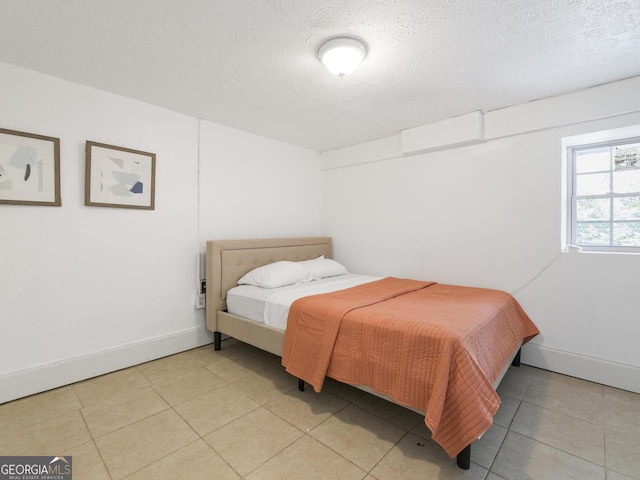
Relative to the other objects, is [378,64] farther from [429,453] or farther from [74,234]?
[74,234]

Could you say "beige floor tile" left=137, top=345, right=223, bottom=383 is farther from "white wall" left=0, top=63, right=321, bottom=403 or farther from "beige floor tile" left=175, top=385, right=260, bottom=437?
"beige floor tile" left=175, top=385, right=260, bottom=437

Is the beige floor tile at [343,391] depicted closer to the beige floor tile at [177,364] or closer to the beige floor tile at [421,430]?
the beige floor tile at [421,430]

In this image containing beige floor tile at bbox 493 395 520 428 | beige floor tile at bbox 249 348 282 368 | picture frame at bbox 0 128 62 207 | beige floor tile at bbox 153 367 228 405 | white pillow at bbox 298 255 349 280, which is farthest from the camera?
white pillow at bbox 298 255 349 280

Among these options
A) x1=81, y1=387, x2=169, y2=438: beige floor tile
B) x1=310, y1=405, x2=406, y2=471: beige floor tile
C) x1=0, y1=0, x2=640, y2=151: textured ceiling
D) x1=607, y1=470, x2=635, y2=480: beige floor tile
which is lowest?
x1=310, y1=405, x2=406, y2=471: beige floor tile

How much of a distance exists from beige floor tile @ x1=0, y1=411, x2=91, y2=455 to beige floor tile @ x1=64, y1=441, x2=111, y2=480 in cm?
6

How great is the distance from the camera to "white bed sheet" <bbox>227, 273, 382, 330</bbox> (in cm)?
233

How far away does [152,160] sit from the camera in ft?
8.66

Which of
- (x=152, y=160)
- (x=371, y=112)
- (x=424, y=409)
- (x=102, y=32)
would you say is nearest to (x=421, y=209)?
(x=371, y=112)

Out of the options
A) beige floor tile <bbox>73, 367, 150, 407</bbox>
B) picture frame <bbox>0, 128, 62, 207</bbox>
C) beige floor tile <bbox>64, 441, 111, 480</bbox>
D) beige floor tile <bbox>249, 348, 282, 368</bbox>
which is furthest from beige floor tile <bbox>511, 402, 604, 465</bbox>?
picture frame <bbox>0, 128, 62, 207</bbox>

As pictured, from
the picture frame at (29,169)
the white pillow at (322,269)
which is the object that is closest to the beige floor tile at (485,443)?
the white pillow at (322,269)

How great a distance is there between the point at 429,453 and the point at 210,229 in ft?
8.43

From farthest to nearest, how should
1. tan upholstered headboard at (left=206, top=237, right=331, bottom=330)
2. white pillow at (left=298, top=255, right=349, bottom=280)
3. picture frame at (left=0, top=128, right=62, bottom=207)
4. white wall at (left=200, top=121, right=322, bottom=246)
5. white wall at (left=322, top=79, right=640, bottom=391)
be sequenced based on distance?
1. white pillow at (left=298, top=255, right=349, bottom=280)
2. white wall at (left=200, top=121, right=322, bottom=246)
3. tan upholstered headboard at (left=206, top=237, right=331, bottom=330)
4. white wall at (left=322, top=79, right=640, bottom=391)
5. picture frame at (left=0, top=128, right=62, bottom=207)

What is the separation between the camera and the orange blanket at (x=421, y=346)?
4.62 ft

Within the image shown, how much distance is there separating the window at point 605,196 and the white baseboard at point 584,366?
2.94 feet
